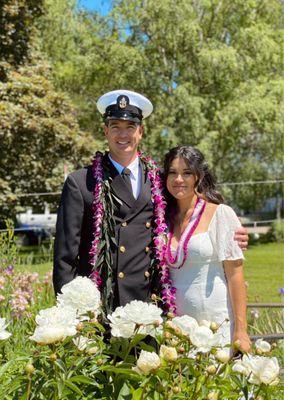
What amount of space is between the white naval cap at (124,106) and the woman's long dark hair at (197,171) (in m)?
0.22

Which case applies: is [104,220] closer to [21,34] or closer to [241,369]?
[241,369]

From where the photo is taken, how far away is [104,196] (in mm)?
2635

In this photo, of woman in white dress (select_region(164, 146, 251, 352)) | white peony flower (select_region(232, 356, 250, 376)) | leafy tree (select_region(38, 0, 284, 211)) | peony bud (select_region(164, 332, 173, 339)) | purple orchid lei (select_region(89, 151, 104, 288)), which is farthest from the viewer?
leafy tree (select_region(38, 0, 284, 211))

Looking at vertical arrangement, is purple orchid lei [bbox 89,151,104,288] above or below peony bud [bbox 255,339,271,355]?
above

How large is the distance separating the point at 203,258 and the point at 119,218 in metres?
0.40

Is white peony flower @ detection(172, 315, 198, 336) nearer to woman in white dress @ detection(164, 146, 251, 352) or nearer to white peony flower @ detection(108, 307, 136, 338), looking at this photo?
white peony flower @ detection(108, 307, 136, 338)

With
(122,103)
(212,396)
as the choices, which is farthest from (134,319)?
(122,103)

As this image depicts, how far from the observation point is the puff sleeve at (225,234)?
2.60 metres

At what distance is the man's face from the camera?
2.63 m

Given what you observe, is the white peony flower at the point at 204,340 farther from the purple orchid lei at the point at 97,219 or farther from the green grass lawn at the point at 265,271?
the green grass lawn at the point at 265,271

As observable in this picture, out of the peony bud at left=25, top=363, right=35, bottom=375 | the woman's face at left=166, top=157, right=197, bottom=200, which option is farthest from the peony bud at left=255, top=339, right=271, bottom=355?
the woman's face at left=166, top=157, right=197, bottom=200

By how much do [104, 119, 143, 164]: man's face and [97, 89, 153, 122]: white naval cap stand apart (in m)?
0.03

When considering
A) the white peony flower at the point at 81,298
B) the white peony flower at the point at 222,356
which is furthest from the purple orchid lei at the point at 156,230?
the white peony flower at the point at 222,356

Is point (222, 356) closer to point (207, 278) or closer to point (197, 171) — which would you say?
point (207, 278)
